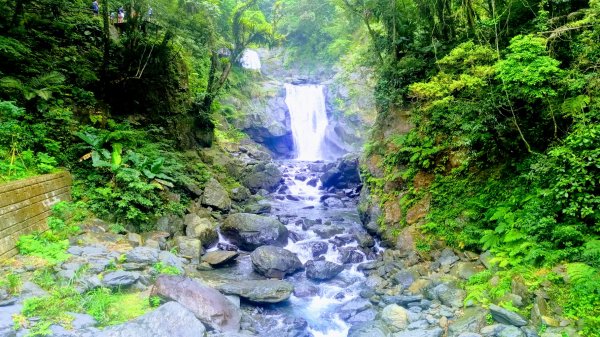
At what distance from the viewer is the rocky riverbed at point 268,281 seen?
193 inches

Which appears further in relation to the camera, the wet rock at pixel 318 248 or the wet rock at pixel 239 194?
the wet rock at pixel 239 194

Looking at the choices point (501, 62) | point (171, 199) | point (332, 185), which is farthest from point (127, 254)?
point (332, 185)

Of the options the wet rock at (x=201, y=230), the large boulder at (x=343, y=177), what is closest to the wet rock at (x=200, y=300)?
the wet rock at (x=201, y=230)

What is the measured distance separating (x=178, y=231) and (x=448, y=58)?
26.3 feet

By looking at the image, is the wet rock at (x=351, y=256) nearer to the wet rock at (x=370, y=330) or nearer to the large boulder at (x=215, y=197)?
the wet rock at (x=370, y=330)

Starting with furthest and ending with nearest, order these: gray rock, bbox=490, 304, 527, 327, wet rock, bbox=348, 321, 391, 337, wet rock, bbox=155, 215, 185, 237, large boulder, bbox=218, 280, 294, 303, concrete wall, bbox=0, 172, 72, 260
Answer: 1. wet rock, bbox=155, 215, 185, 237
2. large boulder, bbox=218, 280, 294, 303
3. wet rock, bbox=348, 321, 391, 337
4. concrete wall, bbox=0, 172, 72, 260
5. gray rock, bbox=490, 304, 527, 327

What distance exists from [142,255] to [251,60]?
26.3 meters

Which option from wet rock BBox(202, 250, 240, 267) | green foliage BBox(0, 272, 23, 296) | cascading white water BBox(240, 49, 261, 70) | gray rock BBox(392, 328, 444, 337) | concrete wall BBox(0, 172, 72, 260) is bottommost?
gray rock BBox(392, 328, 444, 337)

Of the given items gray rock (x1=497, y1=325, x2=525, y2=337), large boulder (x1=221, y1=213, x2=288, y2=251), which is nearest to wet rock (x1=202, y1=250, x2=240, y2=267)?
large boulder (x1=221, y1=213, x2=288, y2=251)

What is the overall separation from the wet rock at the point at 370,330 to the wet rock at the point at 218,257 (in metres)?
3.78

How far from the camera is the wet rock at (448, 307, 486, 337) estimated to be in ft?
17.1

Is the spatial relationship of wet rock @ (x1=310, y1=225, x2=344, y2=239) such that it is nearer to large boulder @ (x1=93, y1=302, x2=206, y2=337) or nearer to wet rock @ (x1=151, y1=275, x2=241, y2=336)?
wet rock @ (x1=151, y1=275, x2=241, y2=336)

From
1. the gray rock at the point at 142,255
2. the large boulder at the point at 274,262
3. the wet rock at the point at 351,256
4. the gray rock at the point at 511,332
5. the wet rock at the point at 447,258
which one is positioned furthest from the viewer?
the wet rock at the point at 351,256

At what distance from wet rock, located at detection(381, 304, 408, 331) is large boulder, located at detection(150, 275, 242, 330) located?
2.68 meters
